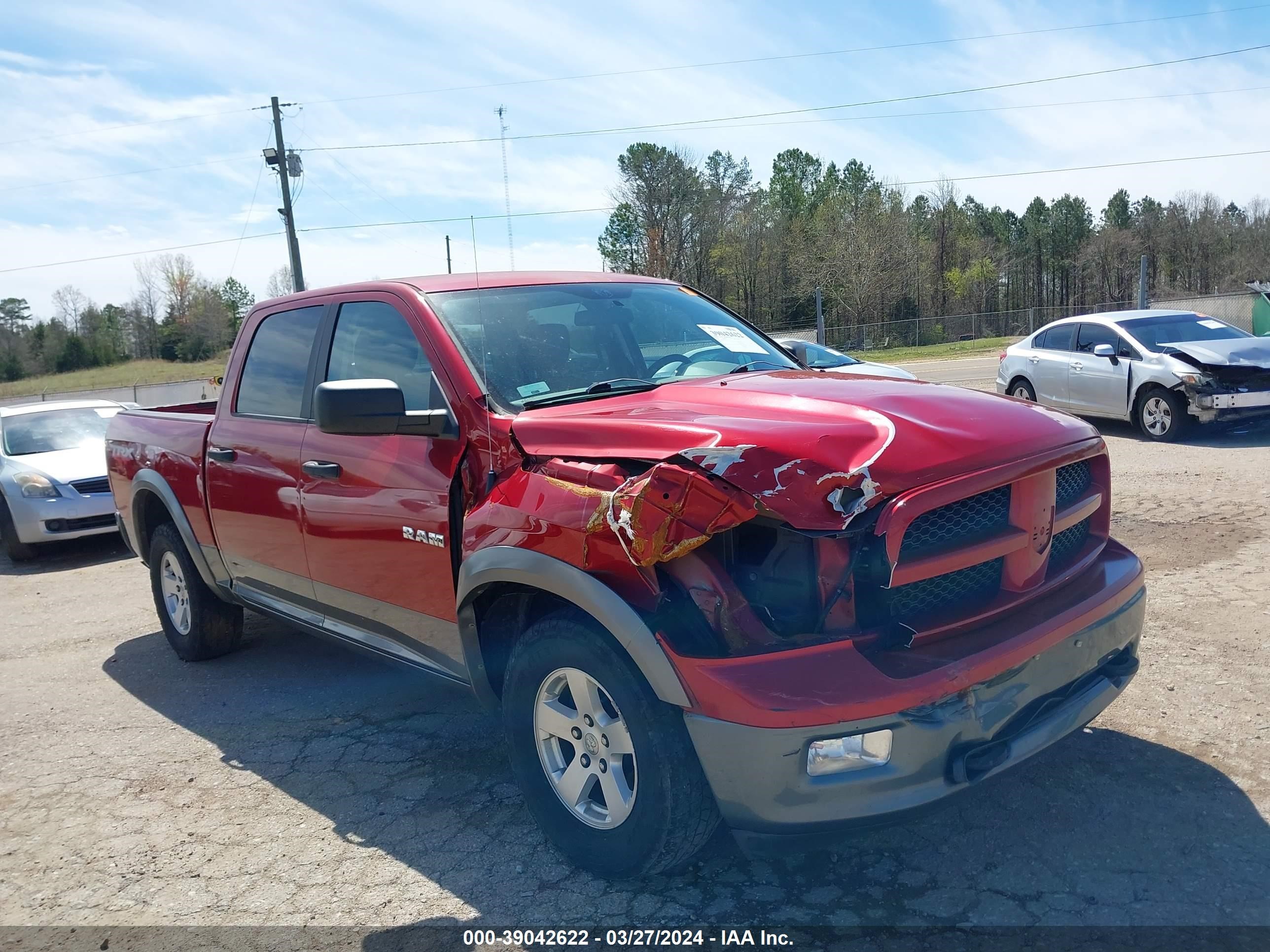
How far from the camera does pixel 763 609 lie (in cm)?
265

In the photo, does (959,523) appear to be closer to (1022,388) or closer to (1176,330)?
(1176,330)

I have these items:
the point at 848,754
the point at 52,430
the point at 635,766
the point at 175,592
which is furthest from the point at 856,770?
the point at 52,430

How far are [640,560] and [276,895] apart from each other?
1805mm

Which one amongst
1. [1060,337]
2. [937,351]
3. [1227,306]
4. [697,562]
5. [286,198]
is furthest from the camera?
[937,351]

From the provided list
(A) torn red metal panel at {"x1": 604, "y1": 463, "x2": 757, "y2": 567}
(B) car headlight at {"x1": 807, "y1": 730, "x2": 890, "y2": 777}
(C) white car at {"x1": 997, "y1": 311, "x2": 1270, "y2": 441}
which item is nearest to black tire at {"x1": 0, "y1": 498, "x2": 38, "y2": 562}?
(A) torn red metal panel at {"x1": 604, "y1": 463, "x2": 757, "y2": 567}

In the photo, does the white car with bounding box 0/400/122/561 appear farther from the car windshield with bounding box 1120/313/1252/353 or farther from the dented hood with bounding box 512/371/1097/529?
the car windshield with bounding box 1120/313/1252/353

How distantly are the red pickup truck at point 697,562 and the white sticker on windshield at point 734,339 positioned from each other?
8 cm

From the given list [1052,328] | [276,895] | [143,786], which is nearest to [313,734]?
[143,786]

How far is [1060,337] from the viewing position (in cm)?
1248

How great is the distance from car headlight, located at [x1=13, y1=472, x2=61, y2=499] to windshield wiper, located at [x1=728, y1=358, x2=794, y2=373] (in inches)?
322

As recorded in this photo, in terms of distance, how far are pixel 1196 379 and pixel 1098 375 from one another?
4.49 ft

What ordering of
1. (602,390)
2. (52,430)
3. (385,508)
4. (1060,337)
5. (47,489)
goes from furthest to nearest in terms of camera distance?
(1060,337)
(52,430)
(47,489)
(385,508)
(602,390)

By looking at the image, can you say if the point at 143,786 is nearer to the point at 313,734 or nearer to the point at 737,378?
the point at 313,734

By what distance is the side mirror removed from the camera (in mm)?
3225
